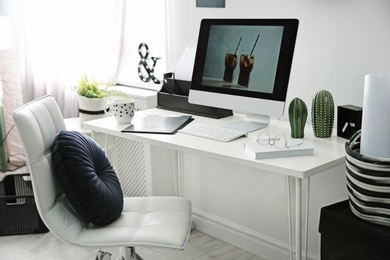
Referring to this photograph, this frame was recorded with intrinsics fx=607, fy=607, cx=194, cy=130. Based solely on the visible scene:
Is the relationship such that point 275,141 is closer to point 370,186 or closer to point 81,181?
point 370,186

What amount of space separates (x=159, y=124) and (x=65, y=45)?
1.52 m

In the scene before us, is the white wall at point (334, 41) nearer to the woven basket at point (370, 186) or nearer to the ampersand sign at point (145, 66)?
the woven basket at point (370, 186)

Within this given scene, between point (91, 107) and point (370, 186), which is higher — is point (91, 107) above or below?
above

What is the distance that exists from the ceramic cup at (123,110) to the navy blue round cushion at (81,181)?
446mm

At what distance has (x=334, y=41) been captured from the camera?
2.51m

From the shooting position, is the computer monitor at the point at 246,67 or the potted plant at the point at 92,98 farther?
the potted plant at the point at 92,98

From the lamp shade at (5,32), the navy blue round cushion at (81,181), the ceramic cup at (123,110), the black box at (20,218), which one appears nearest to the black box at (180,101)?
the ceramic cup at (123,110)

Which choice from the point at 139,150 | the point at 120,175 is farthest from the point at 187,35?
the point at 120,175

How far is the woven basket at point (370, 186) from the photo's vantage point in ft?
6.13

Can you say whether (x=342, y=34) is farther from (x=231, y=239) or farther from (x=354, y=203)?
(x=231, y=239)

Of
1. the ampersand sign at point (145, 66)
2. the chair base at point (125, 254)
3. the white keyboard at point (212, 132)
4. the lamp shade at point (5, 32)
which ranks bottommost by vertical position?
the chair base at point (125, 254)

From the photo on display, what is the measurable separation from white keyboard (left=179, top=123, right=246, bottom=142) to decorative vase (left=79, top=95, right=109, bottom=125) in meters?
0.93

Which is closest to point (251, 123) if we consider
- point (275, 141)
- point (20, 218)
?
point (275, 141)

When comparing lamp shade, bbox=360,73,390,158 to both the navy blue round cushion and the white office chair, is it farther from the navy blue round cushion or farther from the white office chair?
the navy blue round cushion
